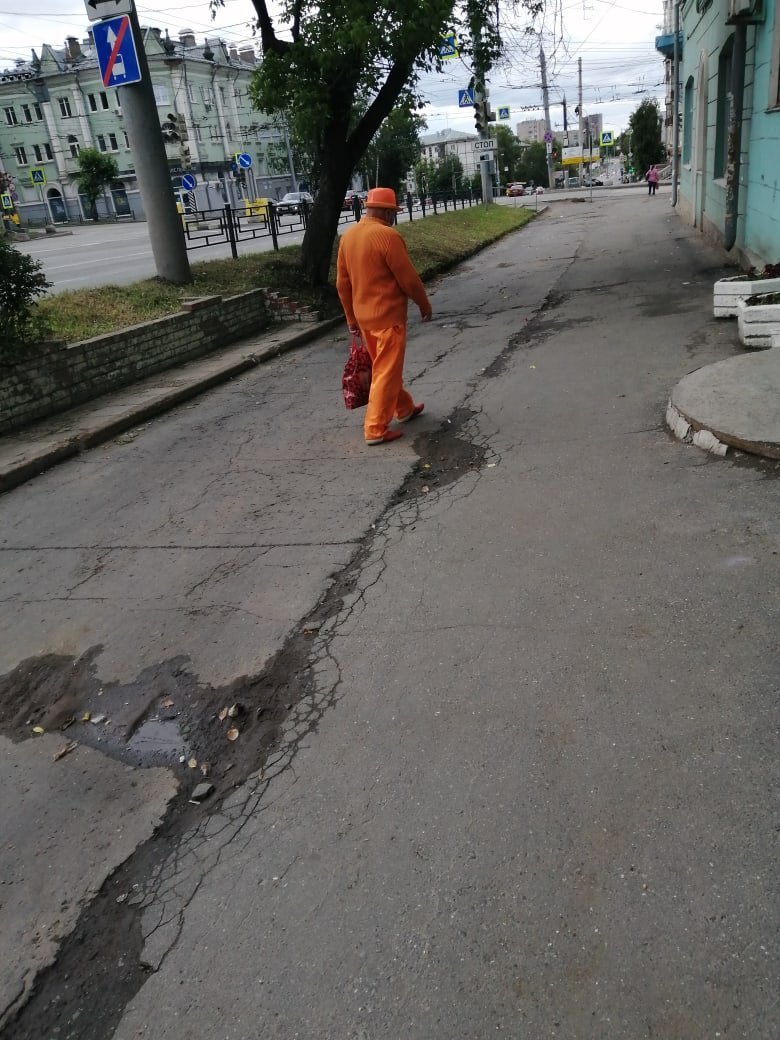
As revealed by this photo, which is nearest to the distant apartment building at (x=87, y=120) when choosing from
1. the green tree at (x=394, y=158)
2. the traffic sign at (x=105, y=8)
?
the green tree at (x=394, y=158)

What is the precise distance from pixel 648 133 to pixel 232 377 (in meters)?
69.9

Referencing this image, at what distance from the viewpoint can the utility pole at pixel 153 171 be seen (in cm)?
1049

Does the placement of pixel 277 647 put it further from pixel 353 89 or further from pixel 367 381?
pixel 353 89

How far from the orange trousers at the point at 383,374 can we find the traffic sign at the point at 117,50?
6551 millimetres

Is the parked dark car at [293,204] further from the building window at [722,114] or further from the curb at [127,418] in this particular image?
the building window at [722,114]

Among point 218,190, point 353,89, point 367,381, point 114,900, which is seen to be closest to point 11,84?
point 218,190

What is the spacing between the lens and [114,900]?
245 centimetres

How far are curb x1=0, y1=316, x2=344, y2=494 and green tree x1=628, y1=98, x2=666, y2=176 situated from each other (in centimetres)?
6638

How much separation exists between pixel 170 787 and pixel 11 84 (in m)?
78.8

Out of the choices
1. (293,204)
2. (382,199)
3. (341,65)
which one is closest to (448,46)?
(341,65)

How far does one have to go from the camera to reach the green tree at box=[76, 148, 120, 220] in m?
55.3

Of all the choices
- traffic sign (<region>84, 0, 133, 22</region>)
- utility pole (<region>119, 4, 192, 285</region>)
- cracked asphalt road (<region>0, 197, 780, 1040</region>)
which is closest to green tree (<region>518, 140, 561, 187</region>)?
utility pole (<region>119, 4, 192, 285</region>)

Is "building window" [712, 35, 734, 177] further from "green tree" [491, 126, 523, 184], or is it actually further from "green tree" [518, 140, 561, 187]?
"green tree" [518, 140, 561, 187]

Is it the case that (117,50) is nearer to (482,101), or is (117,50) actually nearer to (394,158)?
(482,101)
